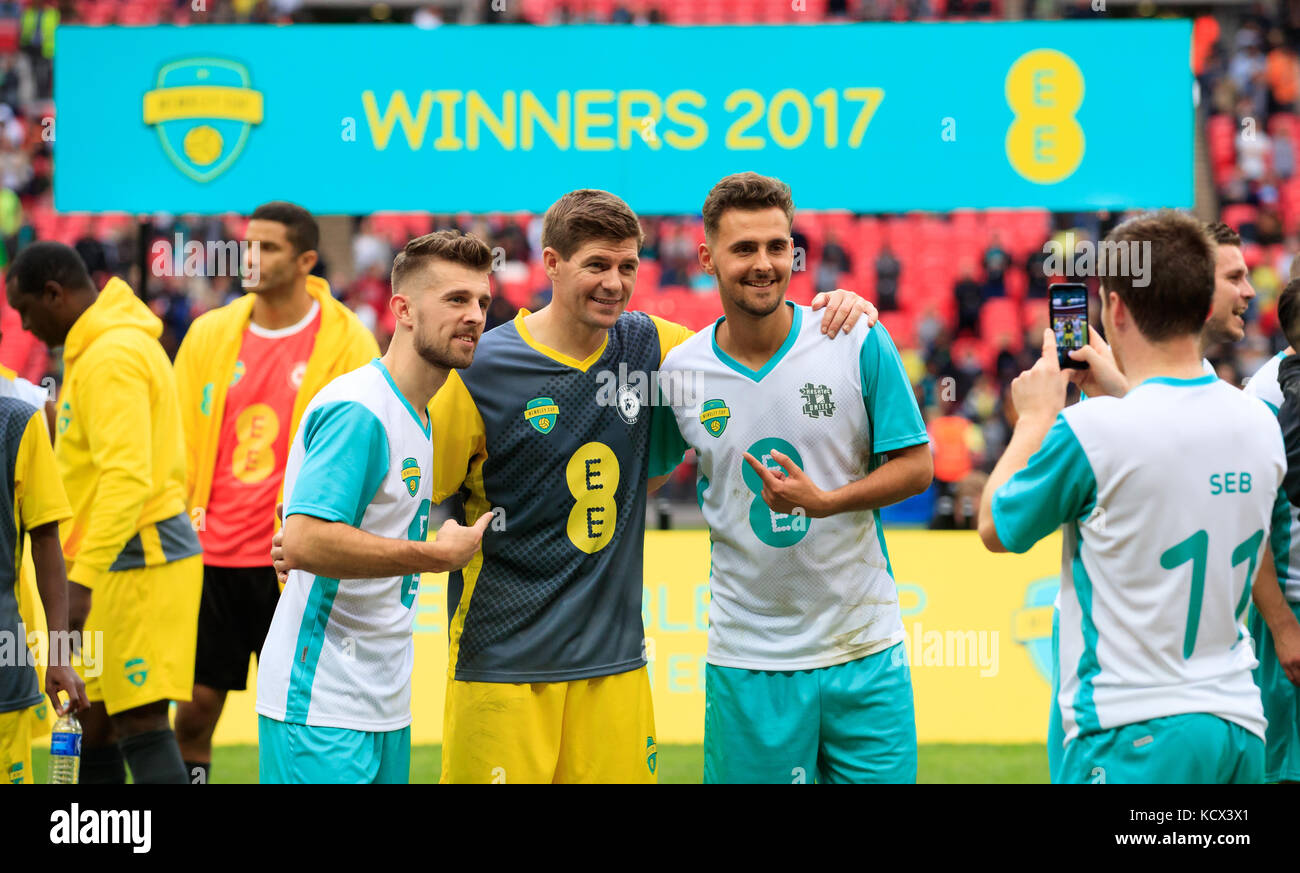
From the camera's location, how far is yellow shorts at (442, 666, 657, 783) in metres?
3.55

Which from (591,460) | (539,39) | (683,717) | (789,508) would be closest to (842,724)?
(789,508)

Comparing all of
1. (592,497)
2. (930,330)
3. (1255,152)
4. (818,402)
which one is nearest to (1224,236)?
(818,402)

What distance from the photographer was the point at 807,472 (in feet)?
12.0

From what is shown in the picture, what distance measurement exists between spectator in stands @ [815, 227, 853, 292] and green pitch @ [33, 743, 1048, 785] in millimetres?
9200

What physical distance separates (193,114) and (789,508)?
4665 mm

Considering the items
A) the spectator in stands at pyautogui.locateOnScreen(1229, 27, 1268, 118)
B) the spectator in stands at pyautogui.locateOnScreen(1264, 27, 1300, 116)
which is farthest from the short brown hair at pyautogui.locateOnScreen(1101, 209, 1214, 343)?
the spectator in stands at pyautogui.locateOnScreen(1264, 27, 1300, 116)

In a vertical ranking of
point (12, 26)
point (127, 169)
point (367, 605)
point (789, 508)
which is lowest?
point (367, 605)

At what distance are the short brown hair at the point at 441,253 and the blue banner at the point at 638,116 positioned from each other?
11.9 ft

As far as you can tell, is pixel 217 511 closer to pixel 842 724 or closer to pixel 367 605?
pixel 367 605

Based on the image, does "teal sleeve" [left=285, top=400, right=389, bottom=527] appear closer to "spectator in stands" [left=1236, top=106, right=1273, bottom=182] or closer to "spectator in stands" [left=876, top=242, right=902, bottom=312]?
"spectator in stands" [left=876, top=242, right=902, bottom=312]

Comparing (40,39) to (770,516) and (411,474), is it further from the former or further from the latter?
(770,516)

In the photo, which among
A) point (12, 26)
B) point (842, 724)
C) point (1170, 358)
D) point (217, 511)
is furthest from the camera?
point (12, 26)

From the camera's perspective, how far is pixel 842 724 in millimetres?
3631

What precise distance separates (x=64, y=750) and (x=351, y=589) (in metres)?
1.62
